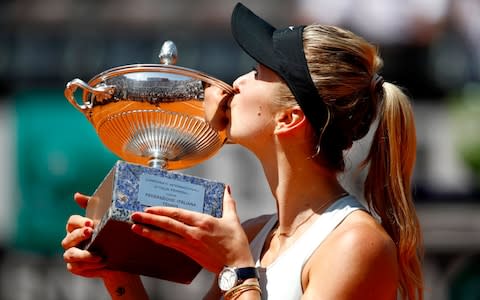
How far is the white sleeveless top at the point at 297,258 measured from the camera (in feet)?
8.40

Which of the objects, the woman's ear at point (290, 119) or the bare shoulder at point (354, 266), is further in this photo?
the woman's ear at point (290, 119)

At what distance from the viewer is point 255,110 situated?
2.71 meters

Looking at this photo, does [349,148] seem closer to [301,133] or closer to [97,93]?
[301,133]

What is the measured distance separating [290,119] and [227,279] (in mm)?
396

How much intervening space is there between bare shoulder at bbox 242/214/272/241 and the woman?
14cm

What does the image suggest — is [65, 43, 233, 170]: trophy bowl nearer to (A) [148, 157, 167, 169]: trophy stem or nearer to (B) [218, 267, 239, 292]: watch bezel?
(A) [148, 157, 167, 169]: trophy stem

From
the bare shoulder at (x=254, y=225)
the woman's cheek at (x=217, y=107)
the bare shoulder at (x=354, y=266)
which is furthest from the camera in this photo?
the bare shoulder at (x=254, y=225)

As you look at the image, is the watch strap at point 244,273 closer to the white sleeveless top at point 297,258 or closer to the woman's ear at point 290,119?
the white sleeveless top at point 297,258

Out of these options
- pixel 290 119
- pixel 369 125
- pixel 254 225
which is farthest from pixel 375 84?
pixel 254 225

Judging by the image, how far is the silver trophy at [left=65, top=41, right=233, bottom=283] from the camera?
2.58 meters

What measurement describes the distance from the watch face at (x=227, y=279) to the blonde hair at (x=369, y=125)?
0.35 m

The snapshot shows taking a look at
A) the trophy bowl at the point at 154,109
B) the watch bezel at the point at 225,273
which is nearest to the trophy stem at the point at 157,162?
the trophy bowl at the point at 154,109

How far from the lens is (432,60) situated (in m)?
10.8

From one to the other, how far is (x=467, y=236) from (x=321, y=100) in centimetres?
758
